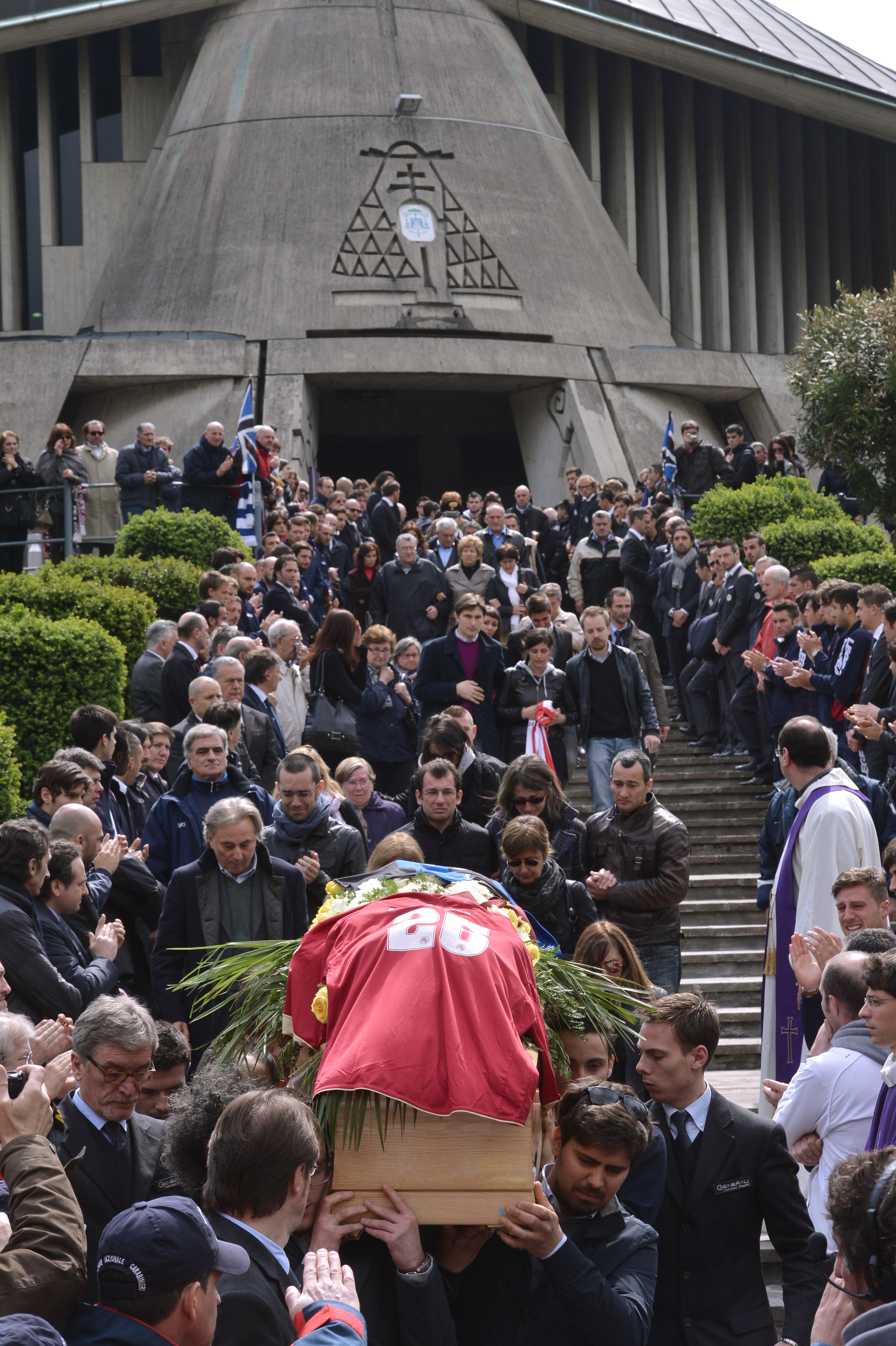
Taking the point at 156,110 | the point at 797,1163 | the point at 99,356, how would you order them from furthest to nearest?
the point at 156,110
the point at 99,356
the point at 797,1163

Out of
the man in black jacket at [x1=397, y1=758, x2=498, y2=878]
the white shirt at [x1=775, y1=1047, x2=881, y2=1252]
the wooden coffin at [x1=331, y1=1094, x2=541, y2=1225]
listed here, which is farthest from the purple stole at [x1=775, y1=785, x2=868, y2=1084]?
the wooden coffin at [x1=331, y1=1094, x2=541, y2=1225]

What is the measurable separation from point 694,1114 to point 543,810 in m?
2.92

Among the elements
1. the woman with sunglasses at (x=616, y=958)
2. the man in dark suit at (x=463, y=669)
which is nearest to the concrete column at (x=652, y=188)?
the man in dark suit at (x=463, y=669)

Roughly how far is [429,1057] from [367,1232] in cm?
45

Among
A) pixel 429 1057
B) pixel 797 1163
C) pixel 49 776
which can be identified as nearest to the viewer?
pixel 429 1057

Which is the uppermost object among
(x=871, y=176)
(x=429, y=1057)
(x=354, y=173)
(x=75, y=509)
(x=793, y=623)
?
(x=871, y=176)

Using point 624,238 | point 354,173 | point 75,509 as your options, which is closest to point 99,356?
point 354,173

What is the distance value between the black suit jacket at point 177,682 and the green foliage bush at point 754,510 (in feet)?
28.1

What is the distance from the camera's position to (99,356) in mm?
22328

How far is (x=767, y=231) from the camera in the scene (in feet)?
95.3

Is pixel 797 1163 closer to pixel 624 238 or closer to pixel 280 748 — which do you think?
pixel 280 748

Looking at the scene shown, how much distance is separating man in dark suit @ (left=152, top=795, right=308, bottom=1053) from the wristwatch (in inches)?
111

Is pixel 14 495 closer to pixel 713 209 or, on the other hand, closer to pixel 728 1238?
pixel 728 1238

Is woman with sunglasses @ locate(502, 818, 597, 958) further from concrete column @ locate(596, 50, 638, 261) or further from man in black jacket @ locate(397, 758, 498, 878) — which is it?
concrete column @ locate(596, 50, 638, 261)
